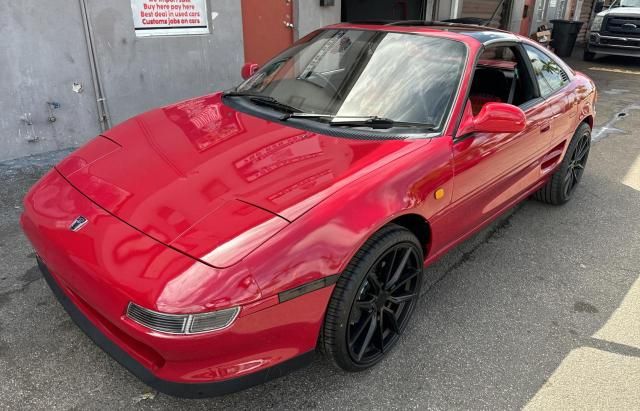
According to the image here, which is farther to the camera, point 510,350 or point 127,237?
point 510,350

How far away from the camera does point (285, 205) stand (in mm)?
1994

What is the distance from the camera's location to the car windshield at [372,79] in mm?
2729

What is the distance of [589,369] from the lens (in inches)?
97.3

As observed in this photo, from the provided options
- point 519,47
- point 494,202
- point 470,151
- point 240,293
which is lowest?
point 494,202

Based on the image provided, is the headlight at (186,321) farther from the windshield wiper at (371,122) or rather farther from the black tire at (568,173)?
the black tire at (568,173)

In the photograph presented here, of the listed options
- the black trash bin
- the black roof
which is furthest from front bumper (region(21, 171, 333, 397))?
the black trash bin

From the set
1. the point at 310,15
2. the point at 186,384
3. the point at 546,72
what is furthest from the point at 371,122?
the point at 310,15

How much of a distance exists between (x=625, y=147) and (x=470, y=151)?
15.1 feet

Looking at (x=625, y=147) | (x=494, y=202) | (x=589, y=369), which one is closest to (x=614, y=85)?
(x=625, y=147)

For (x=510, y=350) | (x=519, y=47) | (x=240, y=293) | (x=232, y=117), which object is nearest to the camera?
(x=240, y=293)

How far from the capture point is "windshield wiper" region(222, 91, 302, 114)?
9.37ft

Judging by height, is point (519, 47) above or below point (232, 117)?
above

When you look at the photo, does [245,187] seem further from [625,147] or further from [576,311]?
[625,147]

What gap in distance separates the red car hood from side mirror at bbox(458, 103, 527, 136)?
0.46 meters
